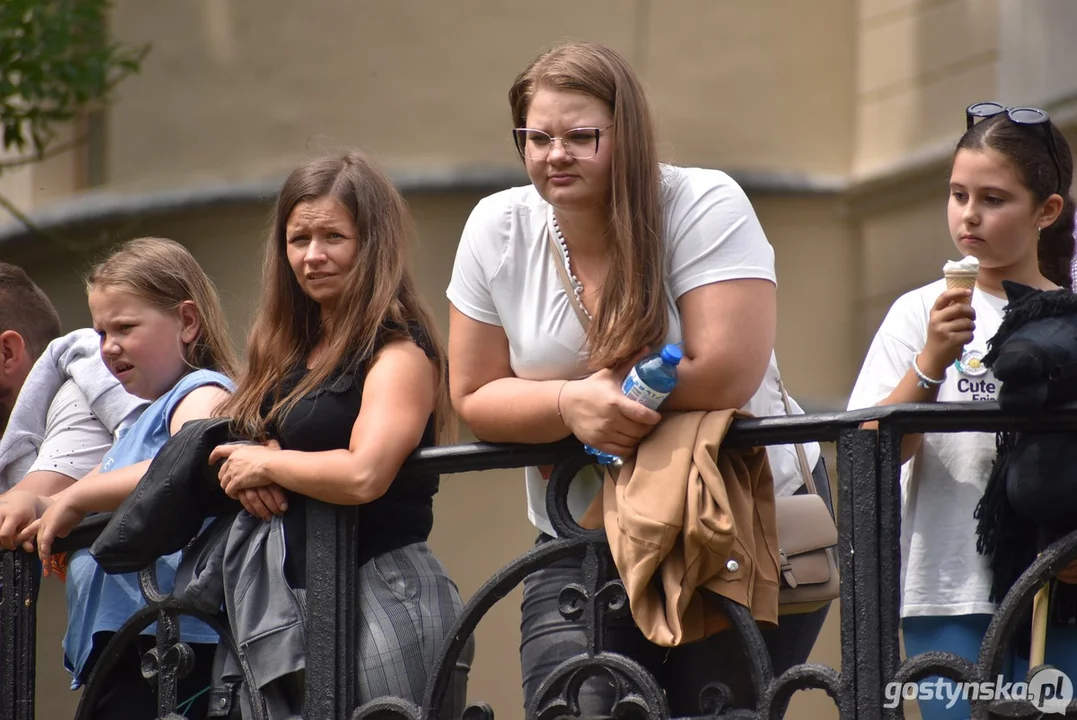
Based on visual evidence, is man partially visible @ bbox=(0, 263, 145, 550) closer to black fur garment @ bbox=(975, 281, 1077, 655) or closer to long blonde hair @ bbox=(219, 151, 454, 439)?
long blonde hair @ bbox=(219, 151, 454, 439)

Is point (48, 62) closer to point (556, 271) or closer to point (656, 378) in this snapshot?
point (556, 271)

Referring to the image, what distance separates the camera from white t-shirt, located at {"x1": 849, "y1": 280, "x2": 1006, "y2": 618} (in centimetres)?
370

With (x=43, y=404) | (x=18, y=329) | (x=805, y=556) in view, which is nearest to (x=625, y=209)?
(x=805, y=556)

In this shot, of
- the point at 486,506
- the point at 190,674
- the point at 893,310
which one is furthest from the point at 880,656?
the point at 486,506

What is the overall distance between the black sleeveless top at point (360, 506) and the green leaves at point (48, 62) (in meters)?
4.22

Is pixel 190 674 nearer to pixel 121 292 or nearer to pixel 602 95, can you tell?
pixel 121 292

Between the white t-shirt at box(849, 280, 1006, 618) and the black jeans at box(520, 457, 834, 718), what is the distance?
0.67ft

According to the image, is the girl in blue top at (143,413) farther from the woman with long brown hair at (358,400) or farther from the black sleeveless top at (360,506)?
the black sleeveless top at (360,506)

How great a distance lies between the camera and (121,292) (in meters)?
4.66

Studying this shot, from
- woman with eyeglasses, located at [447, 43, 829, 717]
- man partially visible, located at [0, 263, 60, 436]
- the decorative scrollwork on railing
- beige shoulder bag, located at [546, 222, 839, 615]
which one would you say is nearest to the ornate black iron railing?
the decorative scrollwork on railing

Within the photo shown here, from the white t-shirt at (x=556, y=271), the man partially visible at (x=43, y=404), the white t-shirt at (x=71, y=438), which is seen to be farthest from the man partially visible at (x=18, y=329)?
the white t-shirt at (x=556, y=271)

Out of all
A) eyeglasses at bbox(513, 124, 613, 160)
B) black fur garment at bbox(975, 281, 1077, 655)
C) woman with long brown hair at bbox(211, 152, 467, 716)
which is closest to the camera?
black fur garment at bbox(975, 281, 1077, 655)

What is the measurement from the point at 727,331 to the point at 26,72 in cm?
491

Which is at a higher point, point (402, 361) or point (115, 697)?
point (402, 361)
